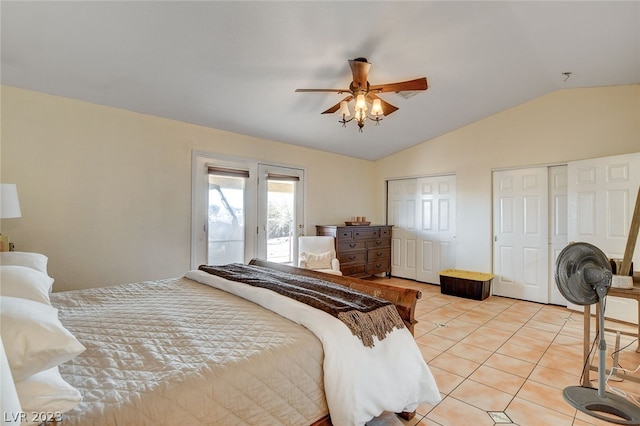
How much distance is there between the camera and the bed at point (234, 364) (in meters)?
1.04

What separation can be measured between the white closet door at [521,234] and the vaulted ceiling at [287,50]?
1.32m

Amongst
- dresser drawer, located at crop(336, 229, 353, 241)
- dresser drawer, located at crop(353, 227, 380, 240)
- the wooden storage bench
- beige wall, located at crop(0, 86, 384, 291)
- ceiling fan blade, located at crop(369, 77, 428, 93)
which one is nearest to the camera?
ceiling fan blade, located at crop(369, 77, 428, 93)

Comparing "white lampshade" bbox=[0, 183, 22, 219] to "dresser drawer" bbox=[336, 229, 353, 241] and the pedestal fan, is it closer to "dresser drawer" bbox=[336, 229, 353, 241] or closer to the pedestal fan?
"dresser drawer" bbox=[336, 229, 353, 241]

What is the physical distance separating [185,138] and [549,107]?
15.5ft

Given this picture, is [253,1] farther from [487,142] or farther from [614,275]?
[487,142]

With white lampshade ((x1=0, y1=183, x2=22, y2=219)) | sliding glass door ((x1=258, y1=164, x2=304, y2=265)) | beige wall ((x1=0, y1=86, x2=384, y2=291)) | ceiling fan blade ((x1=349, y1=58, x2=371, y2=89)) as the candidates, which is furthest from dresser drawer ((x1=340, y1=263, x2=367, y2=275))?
white lampshade ((x1=0, y1=183, x2=22, y2=219))

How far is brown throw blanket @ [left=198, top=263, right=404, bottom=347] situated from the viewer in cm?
156

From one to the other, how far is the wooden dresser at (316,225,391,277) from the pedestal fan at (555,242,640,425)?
3.02 metres

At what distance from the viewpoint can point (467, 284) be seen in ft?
14.5

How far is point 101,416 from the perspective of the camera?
916 mm

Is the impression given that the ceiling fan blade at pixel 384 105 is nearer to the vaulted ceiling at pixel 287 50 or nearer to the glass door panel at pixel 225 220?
the vaulted ceiling at pixel 287 50

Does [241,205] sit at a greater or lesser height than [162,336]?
greater

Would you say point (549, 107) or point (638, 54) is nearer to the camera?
point (638, 54)

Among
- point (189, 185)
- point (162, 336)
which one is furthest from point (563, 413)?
point (189, 185)
